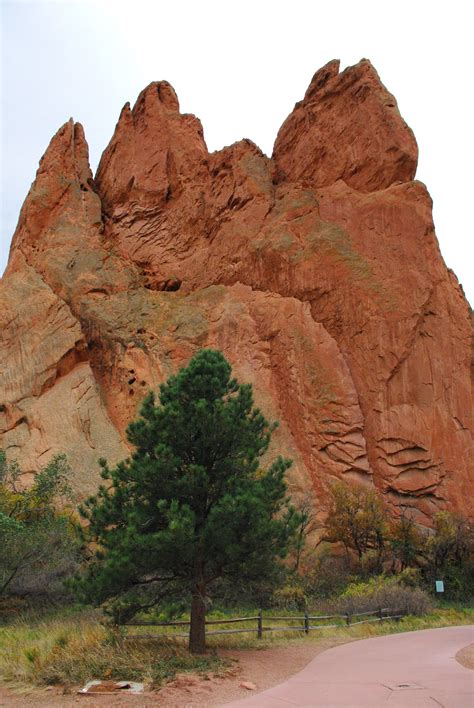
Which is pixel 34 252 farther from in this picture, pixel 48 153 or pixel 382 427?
pixel 382 427

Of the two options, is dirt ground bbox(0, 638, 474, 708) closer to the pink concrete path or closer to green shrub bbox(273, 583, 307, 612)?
the pink concrete path

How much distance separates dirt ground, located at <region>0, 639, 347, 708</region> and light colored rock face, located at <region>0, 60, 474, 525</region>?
1756cm

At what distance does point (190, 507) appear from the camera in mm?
14703

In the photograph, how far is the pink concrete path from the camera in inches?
363

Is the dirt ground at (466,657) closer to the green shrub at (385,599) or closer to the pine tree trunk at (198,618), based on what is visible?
the pine tree trunk at (198,618)

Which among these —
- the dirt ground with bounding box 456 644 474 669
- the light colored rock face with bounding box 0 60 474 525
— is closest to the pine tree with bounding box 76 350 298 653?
the dirt ground with bounding box 456 644 474 669

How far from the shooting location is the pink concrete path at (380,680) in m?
9.22

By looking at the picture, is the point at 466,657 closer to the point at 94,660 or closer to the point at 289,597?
the point at 94,660

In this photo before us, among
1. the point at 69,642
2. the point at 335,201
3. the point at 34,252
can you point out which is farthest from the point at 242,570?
the point at 34,252

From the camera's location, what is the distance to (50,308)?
36.5m

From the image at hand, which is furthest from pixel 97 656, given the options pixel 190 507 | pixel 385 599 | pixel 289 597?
pixel 289 597

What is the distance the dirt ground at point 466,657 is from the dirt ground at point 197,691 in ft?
10.5

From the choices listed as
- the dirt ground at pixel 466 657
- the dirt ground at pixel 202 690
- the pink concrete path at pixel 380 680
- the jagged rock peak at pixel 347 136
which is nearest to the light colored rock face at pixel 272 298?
the jagged rock peak at pixel 347 136

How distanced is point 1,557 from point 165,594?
A: 9469 millimetres
